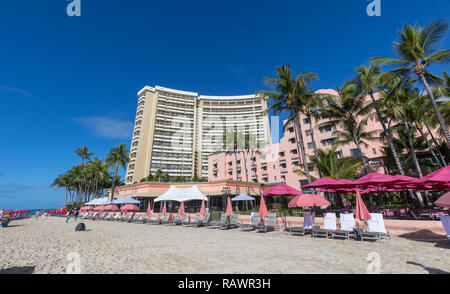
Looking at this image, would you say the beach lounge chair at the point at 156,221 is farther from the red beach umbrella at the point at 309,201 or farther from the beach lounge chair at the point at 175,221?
the red beach umbrella at the point at 309,201

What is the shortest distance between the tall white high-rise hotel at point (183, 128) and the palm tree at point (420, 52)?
190 ft

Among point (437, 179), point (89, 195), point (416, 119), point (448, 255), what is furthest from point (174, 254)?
point (89, 195)

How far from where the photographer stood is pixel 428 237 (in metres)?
8.18

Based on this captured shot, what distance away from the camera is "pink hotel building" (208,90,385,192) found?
96.1 feet

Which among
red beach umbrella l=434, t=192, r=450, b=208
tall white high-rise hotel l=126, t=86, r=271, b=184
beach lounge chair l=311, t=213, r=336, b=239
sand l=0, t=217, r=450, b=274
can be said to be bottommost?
sand l=0, t=217, r=450, b=274

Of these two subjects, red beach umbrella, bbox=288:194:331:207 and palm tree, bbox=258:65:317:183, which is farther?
palm tree, bbox=258:65:317:183

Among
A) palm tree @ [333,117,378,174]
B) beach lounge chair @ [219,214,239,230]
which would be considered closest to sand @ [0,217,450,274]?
beach lounge chair @ [219,214,239,230]

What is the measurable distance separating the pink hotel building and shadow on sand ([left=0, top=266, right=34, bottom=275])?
22.2 meters

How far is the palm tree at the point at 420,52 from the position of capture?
449 inches

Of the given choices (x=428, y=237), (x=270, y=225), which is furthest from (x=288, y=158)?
(x=428, y=237)

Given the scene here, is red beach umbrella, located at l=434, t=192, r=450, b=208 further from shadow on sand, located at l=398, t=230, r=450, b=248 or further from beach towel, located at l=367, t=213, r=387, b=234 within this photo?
beach towel, located at l=367, t=213, r=387, b=234

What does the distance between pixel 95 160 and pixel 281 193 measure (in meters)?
52.9

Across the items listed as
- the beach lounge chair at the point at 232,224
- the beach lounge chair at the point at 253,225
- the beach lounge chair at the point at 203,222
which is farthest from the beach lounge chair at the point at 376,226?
the beach lounge chair at the point at 203,222

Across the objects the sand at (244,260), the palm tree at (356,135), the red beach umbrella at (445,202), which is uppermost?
the palm tree at (356,135)
